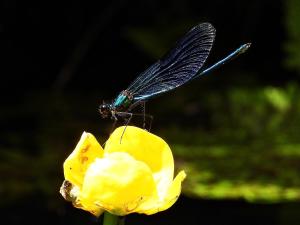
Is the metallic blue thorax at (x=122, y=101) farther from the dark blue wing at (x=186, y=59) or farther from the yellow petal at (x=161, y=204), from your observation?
the yellow petal at (x=161, y=204)

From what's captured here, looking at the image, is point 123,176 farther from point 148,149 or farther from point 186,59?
point 186,59

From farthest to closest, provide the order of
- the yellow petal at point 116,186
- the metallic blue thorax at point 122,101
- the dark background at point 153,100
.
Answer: the dark background at point 153,100 < the metallic blue thorax at point 122,101 < the yellow petal at point 116,186

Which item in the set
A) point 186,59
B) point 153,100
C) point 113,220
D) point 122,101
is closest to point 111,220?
point 113,220

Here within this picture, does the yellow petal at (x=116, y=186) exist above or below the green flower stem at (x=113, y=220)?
above

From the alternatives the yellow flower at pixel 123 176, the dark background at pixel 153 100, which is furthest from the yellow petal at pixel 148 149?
the dark background at pixel 153 100

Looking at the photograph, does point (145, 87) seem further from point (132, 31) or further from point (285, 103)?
point (132, 31)

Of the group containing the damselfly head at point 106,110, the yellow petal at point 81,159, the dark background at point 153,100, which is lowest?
the yellow petal at point 81,159

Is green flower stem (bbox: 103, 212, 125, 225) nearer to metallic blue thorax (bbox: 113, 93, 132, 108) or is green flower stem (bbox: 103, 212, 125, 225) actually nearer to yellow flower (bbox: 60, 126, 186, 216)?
yellow flower (bbox: 60, 126, 186, 216)

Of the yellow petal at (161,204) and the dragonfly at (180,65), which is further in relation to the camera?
the dragonfly at (180,65)
